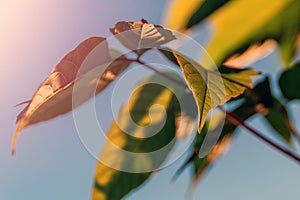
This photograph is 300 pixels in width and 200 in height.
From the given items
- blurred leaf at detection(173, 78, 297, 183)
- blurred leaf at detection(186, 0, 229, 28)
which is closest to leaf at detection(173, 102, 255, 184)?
blurred leaf at detection(173, 78, 297, 183)

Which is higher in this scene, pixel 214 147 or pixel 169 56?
pixel 169 56

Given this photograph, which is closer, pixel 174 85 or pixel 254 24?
pixel 254 24

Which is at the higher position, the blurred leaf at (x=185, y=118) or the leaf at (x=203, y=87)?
the leaf at (x=203, y=87)

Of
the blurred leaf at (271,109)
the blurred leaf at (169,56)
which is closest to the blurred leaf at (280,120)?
the blurred leaf at (271,109)

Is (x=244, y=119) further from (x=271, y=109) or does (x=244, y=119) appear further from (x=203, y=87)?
(x=203, y=87)

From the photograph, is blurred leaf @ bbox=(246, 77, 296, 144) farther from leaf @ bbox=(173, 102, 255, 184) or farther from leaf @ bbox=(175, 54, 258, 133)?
leaf @ bbox=(175, 54, 258, 133)

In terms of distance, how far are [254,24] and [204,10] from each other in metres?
0.05

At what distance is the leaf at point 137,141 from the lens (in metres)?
0.43

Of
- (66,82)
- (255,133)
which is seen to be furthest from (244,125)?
(66,82)

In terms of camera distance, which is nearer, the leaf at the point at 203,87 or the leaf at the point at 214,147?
the leaf at the point at 203,87

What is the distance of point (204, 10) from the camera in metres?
0.38

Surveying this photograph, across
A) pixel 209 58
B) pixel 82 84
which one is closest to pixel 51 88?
pixel 82 84

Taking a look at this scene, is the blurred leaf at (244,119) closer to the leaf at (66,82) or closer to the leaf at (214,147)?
the leaf at (214,147)

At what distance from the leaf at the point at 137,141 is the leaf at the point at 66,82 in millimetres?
114
